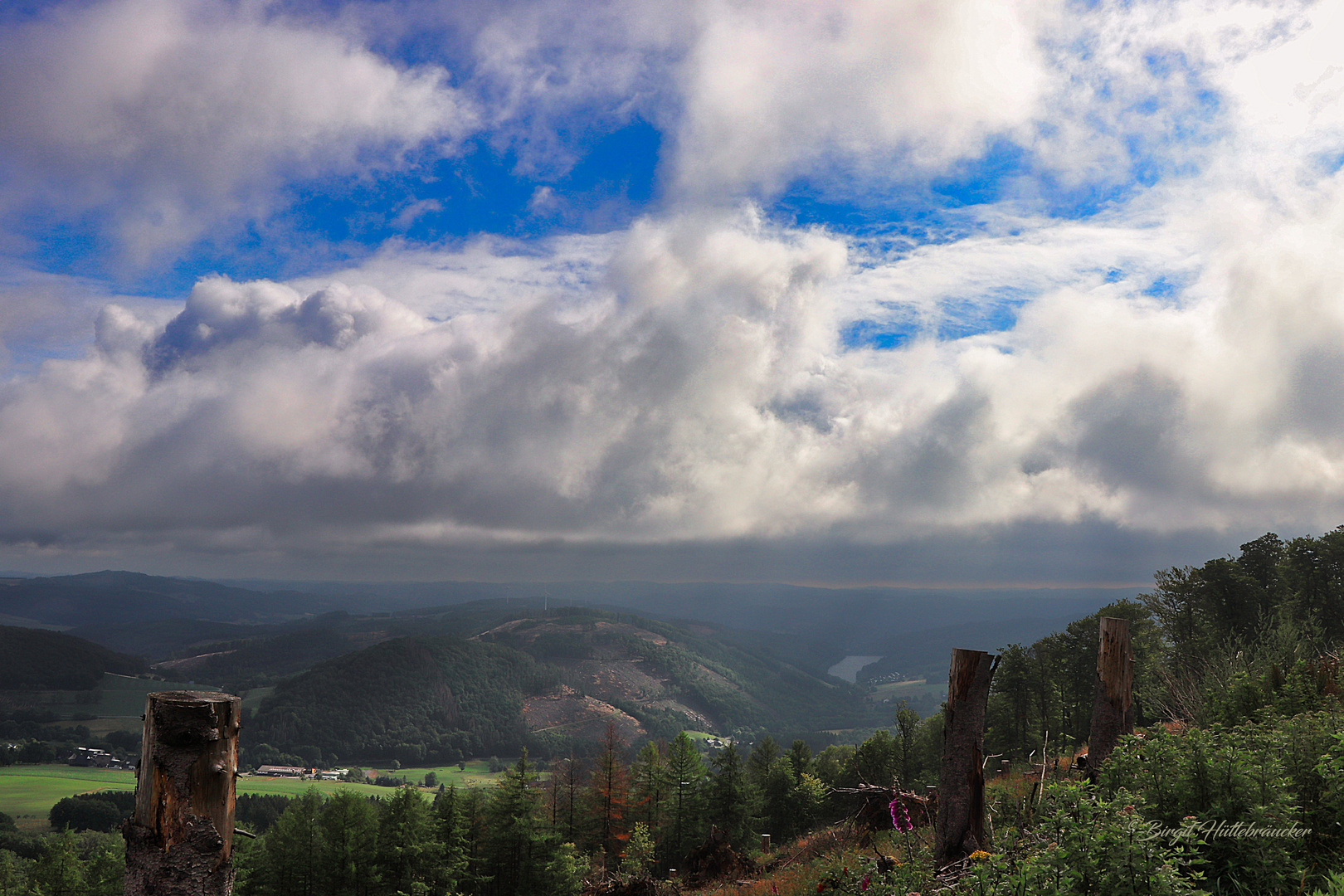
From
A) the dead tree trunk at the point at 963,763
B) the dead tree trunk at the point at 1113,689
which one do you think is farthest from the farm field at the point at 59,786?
the dead tree trunk at the point at 963,763

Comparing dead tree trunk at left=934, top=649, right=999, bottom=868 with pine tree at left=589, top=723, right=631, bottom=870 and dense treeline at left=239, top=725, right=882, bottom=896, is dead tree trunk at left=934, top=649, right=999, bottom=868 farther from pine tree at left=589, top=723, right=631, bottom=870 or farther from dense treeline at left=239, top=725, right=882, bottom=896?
pine tree at left=589, top=723, right=631, bottom=870

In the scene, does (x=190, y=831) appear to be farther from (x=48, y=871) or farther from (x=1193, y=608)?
(x=1193, y=608)

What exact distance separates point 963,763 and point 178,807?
8.62 metres

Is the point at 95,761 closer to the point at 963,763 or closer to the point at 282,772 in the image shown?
the point at 282,772

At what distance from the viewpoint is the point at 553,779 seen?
5106cm

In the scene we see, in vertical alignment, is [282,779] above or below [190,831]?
below

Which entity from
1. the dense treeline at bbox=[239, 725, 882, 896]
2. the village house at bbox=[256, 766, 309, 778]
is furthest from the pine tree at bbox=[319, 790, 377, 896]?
the village house at bbox=[256, 766, 309, 778]

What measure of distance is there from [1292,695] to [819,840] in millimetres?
20572

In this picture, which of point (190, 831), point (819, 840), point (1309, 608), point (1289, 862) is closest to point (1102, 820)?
point (1289, 862)

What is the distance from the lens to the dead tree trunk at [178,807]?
17.4 ft

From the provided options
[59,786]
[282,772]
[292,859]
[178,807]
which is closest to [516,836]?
Answer: [292,859]

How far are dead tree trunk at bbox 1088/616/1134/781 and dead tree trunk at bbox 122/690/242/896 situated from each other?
38.5ft

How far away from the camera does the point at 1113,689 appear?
417 inches

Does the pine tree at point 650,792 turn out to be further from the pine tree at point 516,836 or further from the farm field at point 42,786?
the farm field at point 42,786
